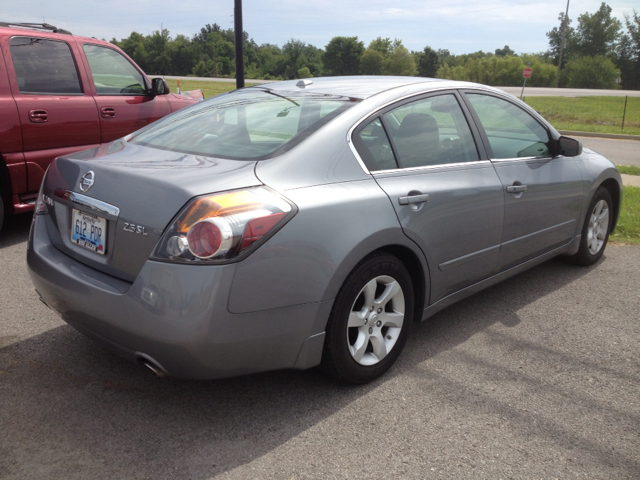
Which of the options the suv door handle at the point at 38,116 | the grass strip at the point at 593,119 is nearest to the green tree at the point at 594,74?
the grass strip at the point at 593,119

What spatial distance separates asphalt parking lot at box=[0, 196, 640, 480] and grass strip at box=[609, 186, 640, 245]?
2564 mm

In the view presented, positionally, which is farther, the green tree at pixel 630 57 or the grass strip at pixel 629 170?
the green tree at pixel 630 57

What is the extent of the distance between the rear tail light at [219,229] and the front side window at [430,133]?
3.45 feet

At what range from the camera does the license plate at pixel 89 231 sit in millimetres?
2632

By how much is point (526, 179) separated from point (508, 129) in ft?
1.41

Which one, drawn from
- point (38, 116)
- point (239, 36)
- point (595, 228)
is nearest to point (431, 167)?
point (595, 228)

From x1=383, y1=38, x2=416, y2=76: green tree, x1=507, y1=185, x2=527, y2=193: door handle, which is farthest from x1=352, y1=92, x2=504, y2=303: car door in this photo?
x1=383, y1=38, x2=416, y2=76: green tree

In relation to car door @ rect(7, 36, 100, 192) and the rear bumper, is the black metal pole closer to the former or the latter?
car door @ rect(7, 36, 100, 192)

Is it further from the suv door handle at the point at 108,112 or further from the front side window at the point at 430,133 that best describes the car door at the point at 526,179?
the suv door handle at the point at 108,112

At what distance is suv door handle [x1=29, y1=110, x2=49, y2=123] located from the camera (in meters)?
5.44

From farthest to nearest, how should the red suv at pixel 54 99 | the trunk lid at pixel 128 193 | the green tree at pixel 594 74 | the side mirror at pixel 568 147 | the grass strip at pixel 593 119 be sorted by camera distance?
the green tree at pixel 594 74, the grass strip at pixel 593 119, the red suv at pixel 54 99, the side mirror at pixel 568 147, the trunk lid at pixel 128 193

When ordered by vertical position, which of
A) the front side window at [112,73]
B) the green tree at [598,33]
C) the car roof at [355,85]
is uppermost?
the green tree at [598,33]

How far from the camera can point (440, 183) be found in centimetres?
326

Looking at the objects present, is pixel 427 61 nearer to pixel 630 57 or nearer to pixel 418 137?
pixel 630 57
